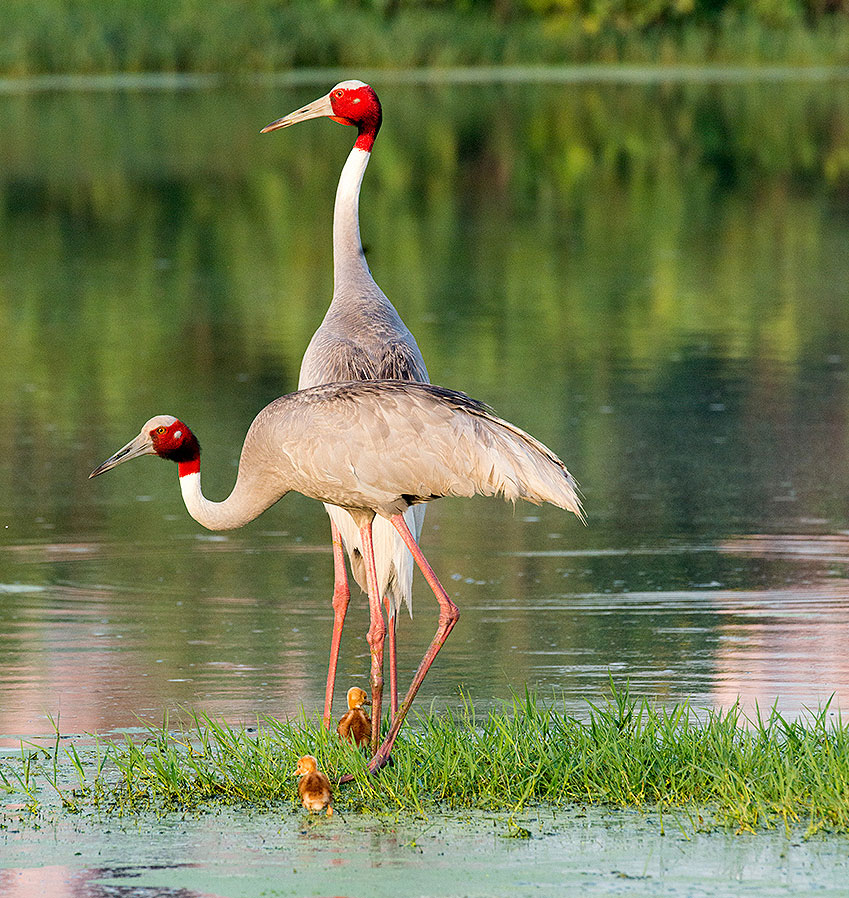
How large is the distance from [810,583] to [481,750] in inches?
123

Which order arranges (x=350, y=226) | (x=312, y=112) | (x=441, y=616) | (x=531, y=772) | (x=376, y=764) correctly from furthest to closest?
(x=312, y=112) → (x=350, y=226) → (x=441, y=616) → (x=376, y=764) → (x=531, y=772)

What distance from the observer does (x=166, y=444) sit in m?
6.85

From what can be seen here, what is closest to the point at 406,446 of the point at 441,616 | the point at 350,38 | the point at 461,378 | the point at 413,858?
the point at 441,616

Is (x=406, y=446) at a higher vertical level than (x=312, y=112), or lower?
lower

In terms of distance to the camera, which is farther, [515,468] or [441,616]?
[441,616]

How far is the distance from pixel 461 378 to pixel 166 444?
276 inches

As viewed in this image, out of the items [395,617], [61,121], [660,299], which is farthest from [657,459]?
[61,121]

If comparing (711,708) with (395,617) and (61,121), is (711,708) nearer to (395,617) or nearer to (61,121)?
(395,617)

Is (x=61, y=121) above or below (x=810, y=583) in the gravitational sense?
above

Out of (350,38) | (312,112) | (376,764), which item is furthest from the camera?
(350,38)

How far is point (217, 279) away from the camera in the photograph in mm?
19859

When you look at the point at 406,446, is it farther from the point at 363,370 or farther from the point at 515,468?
the point at 363,370

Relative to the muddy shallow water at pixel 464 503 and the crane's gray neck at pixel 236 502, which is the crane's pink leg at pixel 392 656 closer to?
the muddy shallow water at pixel 464 503

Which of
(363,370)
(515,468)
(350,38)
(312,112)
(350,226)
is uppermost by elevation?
(350,38)
